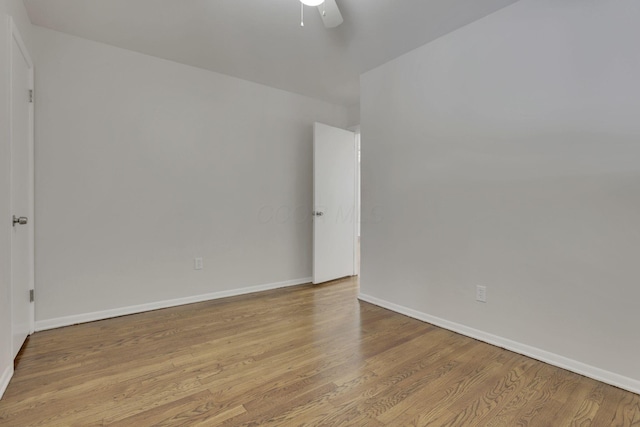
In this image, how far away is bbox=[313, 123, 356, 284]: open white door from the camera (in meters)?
3.81

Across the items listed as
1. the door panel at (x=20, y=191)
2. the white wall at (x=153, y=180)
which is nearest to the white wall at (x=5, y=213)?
the door panel at (x=20, y=191)

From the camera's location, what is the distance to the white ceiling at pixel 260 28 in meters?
2.21

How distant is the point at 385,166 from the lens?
3.08m

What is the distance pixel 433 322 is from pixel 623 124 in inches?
72.9

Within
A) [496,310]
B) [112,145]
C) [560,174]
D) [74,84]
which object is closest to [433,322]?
[496,310]

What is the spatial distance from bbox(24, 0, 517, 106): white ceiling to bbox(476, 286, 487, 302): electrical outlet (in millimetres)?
2041

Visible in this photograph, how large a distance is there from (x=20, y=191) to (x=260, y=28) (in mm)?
2095

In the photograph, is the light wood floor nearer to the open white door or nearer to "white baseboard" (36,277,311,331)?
"white baseboard" (36,277,311,331)

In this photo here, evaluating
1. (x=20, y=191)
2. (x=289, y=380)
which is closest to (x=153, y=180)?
(x=20, y=191)

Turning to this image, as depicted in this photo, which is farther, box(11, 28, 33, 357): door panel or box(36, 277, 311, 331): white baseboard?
box(36, 277, 311, 331): white baseboard

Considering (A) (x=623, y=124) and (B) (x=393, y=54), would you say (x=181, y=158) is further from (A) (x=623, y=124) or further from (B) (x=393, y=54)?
(A) (x=623, y=124)

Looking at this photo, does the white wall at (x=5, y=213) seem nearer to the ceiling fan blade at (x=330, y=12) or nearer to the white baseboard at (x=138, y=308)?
the white baseboard at (x=138, y=308)

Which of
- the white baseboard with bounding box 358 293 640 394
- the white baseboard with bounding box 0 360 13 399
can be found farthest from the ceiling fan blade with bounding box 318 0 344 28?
the white baseboard with bounding box 0 360 13 399

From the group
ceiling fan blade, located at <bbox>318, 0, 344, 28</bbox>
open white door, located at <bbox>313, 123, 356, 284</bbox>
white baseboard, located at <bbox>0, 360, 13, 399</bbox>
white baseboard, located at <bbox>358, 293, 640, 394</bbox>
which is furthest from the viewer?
open white door, located at <bbox>313, 123, 356, 284</bbox>
